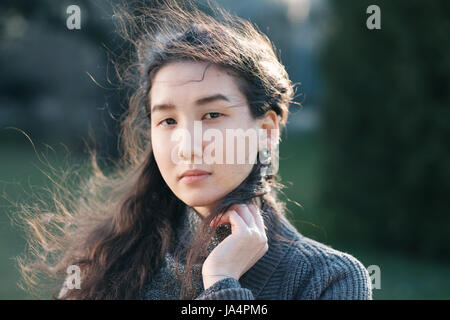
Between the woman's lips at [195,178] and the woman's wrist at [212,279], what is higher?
the woman's lips at [195,178]

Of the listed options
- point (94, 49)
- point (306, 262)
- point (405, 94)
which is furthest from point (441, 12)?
point (94, 49)

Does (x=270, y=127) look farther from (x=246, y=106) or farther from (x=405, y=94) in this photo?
(x=405, y=94)

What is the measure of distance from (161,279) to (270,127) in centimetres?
83

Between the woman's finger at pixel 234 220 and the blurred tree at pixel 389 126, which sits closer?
the woman's finger at pixel 234 220

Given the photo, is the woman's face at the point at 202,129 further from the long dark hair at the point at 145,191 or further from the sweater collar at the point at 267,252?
the sweater collar at the point at 267,252

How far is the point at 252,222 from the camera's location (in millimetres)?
2070

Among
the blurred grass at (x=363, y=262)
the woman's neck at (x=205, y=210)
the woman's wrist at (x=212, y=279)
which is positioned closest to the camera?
the woman's wrist at (x=212, y=279)

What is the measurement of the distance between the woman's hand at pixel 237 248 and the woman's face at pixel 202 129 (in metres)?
0.11

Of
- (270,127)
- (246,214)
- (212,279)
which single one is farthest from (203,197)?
(270,127)

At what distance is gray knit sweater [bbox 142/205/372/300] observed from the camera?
Answer: 77.0 inches

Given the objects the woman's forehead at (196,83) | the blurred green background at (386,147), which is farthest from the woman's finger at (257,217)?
the blurred green background at (386,147)

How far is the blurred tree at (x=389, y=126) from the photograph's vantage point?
589 cm

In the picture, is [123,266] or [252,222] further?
[123,266]

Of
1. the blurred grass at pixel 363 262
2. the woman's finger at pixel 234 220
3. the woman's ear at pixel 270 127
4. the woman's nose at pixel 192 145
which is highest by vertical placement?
the woman's ear at pixel 270 127
